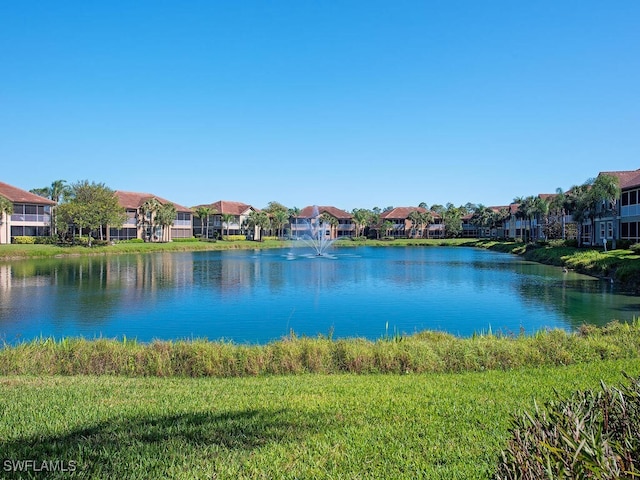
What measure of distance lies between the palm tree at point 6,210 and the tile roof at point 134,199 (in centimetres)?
1993

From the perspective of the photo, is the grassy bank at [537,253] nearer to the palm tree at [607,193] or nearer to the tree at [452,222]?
the palm tree at [607,193]

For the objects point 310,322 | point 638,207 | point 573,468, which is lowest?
point 310,322

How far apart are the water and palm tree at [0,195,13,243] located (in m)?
20.6

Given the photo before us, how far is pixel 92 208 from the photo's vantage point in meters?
68.1

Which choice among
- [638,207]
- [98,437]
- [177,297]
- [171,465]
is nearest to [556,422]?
[171,465]

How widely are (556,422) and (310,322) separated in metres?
18.4

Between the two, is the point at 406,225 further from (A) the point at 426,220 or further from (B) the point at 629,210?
(B) the point at 629,210

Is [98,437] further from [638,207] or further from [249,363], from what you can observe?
[638,207]

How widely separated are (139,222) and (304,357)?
80011mm

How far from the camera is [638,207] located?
141 feet

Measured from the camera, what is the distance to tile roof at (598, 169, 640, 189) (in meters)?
44.7

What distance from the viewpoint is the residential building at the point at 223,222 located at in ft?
330

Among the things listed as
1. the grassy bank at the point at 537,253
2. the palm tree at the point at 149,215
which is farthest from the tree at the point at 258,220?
the palm tree at the point at 149,215

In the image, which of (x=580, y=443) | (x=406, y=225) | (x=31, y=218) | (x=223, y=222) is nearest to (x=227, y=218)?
(x=223, y=222)
